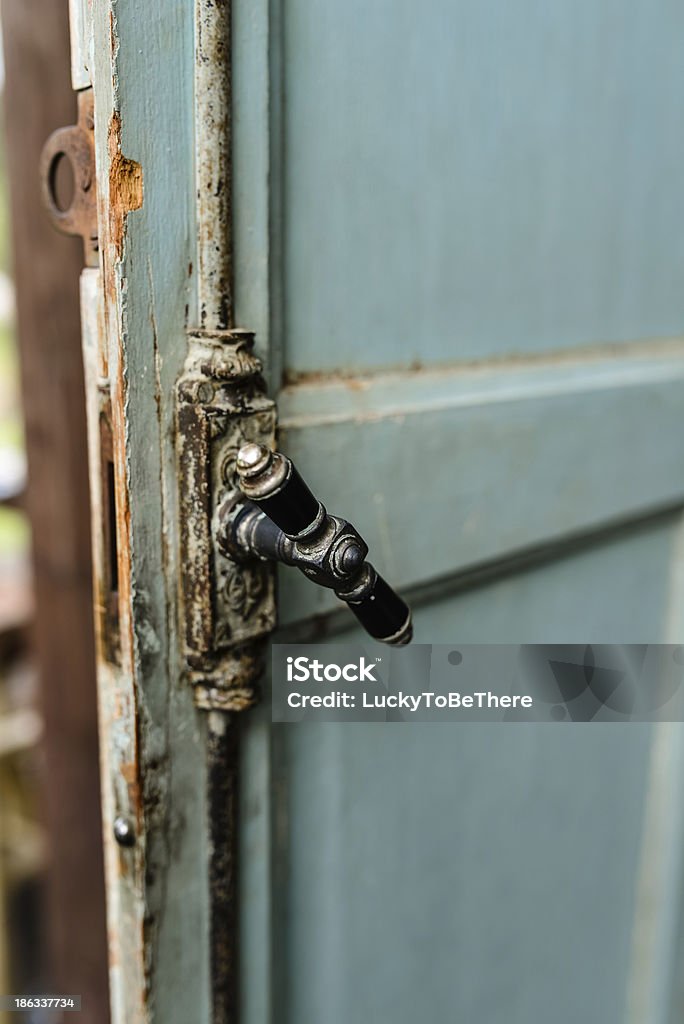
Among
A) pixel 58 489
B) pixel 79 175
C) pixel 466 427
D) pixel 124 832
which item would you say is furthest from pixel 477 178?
pixel 58 489

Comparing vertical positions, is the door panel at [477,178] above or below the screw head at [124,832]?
above

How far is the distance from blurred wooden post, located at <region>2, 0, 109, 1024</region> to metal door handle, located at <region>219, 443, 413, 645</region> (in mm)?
608

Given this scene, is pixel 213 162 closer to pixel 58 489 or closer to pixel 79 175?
pixel 79 175

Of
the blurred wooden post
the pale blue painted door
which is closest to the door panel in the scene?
the pale blue painted door

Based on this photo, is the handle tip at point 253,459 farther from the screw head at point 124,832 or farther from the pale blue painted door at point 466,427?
the screw head at point 124,832

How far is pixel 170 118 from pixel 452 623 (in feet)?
1.37

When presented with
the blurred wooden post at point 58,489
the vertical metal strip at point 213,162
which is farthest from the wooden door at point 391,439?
the blurred wooden post at point 58,489

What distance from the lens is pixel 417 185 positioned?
60 cm

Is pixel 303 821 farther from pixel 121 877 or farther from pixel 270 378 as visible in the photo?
pixel 270 378

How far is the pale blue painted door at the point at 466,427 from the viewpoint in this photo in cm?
55

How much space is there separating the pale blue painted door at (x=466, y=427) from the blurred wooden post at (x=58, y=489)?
1.67 feet

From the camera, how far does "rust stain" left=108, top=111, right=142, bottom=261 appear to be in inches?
17.6

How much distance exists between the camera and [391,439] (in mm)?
604

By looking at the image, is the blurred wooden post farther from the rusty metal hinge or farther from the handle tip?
the handle tip
